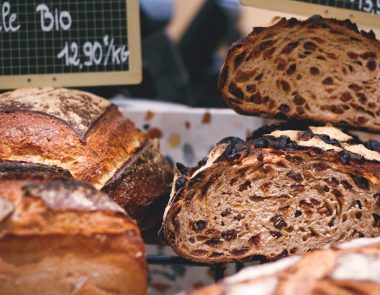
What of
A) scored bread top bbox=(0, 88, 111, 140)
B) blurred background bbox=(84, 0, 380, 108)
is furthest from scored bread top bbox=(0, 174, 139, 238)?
blurred background bbox=(84, 0, 380, 108)

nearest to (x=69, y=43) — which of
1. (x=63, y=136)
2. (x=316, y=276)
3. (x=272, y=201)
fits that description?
(x=63, y=136)

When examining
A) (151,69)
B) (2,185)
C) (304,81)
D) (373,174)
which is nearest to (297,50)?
(304,81)

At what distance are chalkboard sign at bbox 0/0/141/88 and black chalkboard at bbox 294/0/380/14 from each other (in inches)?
24.9

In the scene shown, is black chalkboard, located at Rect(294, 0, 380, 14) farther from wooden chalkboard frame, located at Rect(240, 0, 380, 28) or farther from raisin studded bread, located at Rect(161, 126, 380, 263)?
raisin studded bread, located at Rect(161, 126, 380, 263)

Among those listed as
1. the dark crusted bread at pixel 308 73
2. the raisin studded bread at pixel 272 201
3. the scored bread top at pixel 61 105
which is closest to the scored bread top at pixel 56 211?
the raisin studded bread at pixel 272 201

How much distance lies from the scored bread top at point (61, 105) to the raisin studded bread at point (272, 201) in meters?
0.36

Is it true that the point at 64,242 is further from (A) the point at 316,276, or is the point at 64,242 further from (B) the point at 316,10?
(B) the point at 316,10

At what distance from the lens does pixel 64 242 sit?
46.1 inches

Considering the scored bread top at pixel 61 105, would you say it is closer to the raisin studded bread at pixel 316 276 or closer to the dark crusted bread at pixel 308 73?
the dark crusted bread at pixel 308 73

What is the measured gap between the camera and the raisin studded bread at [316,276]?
96cm

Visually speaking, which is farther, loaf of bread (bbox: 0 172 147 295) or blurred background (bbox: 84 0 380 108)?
blurred background (bbox: 84 0 380 108)

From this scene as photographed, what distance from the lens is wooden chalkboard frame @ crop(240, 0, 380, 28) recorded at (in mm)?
1895

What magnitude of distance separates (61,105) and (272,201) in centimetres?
69

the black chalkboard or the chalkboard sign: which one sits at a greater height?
the black chalkboard
